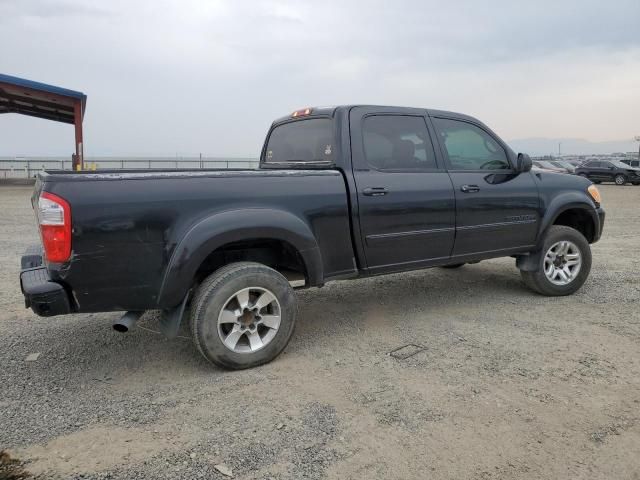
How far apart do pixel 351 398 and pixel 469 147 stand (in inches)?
114

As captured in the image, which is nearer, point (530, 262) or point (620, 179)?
point (530, 262)

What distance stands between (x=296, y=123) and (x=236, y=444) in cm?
313

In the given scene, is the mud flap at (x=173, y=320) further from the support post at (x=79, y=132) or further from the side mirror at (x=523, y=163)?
the support post at (x=79, y=132)

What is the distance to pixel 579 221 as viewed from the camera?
18.9 ft

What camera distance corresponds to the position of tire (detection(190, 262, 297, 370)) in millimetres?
3398

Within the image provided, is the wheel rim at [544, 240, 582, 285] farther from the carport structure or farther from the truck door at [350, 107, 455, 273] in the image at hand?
the carport structure

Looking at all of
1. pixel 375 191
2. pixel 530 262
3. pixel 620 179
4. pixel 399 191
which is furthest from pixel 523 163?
pixel 620 179

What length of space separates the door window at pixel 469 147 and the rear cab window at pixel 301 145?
1.12 metres

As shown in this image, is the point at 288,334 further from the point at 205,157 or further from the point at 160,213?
the point at 205,157

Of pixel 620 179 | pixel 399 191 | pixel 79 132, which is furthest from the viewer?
pixel 620 179

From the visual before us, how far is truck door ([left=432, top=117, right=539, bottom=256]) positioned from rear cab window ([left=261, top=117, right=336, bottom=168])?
1110mm

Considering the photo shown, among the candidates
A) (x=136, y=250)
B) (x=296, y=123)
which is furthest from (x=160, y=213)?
(x=296, y=123)

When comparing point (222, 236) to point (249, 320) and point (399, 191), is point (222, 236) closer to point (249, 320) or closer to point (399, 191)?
point (249, 320)

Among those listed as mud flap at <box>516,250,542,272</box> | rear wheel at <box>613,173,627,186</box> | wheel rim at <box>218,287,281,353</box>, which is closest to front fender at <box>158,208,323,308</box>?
wheel rim at <box>218,287,281,353</box>
